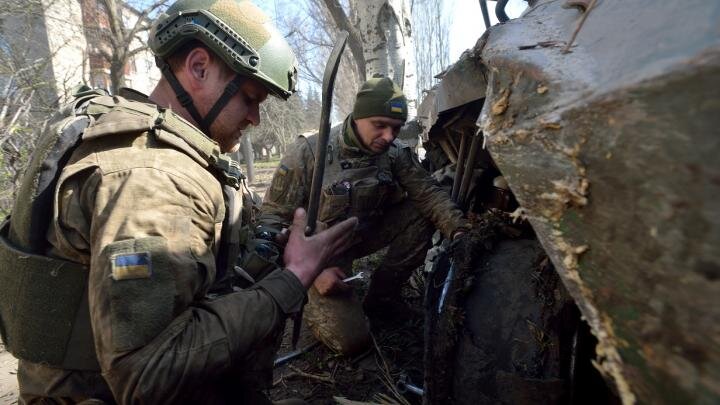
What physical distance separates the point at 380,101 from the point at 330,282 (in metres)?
1.38

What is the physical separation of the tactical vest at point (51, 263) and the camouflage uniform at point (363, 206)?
4.60ft

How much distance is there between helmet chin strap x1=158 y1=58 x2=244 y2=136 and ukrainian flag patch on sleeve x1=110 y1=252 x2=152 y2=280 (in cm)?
72

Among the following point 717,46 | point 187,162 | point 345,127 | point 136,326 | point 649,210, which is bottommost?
point 136,326

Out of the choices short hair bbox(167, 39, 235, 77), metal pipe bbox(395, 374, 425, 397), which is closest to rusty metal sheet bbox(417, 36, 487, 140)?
short hair bbox(167, 39, 235, 77)

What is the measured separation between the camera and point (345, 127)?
3.38 metres

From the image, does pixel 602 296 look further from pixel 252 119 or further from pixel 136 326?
pixel 252 119

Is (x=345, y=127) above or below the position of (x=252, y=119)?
above

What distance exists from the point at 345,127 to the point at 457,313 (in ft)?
6.92

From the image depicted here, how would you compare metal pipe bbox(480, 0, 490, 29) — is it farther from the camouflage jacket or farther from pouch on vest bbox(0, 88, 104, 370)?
pouch on vest bbox(0, 88, 104, 370)

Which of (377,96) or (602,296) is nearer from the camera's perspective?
(602,296)

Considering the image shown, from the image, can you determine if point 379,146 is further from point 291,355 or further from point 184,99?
point 184,99

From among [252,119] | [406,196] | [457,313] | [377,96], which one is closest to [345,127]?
[377,96]

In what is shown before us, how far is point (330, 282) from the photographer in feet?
9.96

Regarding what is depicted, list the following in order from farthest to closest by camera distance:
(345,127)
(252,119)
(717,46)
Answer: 1. (345,127)
2. (252,119)
3. (717,46)
